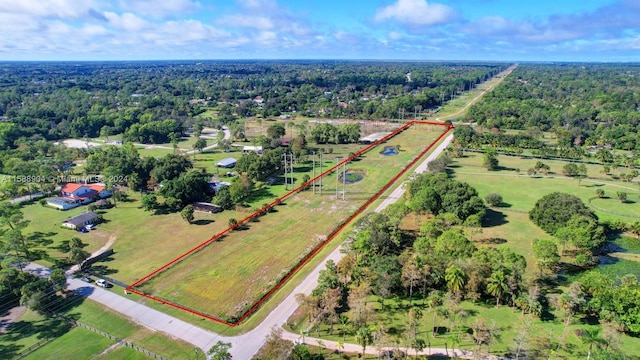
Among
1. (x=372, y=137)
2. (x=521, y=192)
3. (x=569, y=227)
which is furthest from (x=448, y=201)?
(x=372, y=137)

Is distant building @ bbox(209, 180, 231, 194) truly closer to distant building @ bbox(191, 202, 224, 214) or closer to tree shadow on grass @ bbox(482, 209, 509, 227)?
distant building @ bbox(191, 202, 224, 214)

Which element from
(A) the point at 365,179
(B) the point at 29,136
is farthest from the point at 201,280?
(B) the point at 29,136

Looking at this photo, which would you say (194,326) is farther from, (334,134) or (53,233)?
(334,134)

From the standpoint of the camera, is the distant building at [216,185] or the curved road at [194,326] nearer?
the curved road at [194,326]

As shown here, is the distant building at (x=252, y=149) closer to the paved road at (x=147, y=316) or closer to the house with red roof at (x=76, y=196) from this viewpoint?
the house with red roof at (x=76, y=196)

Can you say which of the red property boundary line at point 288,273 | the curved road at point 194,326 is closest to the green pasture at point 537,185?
the red property boundary line at point 288,273

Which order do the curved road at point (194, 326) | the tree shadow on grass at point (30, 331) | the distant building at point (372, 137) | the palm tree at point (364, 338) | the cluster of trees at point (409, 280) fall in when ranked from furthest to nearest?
1. the distant building at point (372, 137)
2. the cluster of trees at point (409, 280)
3. the curved road at point (194, 326)
4. the tree shadow on grass at point (30, 331)
5. the palm tree at point (364, 338)

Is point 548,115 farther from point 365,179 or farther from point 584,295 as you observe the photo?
point 584,295

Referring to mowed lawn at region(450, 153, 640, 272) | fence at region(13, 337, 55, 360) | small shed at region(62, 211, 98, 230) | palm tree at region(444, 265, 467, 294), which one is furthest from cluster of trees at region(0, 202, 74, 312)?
mowed lawn at region(450, 153, 640, 272)
